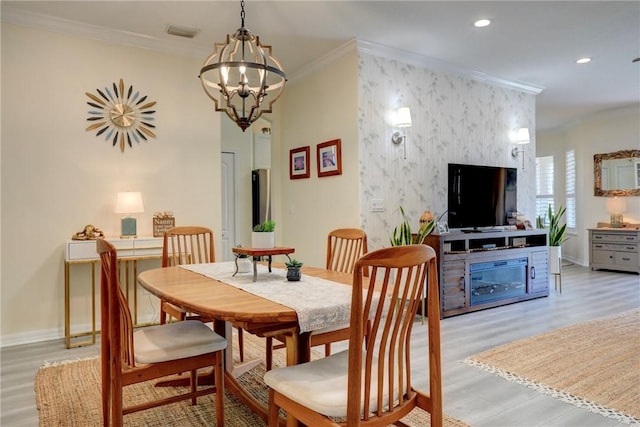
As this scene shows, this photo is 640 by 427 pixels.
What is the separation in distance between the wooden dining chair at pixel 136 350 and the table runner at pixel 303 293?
0.32 m

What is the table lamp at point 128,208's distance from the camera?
353 cm

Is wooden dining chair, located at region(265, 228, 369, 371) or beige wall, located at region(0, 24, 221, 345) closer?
wooden dining chair, located at region(265, 228, 369, 371)

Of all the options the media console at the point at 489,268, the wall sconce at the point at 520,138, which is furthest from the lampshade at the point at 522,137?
the media console at the point at 489,268

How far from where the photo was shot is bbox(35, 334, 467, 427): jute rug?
81.7 inches

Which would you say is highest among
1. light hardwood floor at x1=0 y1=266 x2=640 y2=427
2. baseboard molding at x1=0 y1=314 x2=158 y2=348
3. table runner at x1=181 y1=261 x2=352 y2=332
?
table runner at x1=181 y1=261 x2=352 y2=332

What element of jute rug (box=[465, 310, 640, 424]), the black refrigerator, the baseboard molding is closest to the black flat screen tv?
jute rug (box=[465, 310, 640, 424])

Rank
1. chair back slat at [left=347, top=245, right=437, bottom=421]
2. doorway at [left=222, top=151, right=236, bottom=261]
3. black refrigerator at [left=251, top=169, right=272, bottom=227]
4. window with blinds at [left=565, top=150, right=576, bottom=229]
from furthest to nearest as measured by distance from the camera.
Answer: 1. window with blinds at [left=565, top=150, right=576, bottom=229]
2. doorway at [left=222, top=151, right=236, bottom=261]
3. black refrigerator at [left=251, top=169, right=272, bottom=227]
4. chair back slat at [left=347, top=245, right=437, bottom=421]

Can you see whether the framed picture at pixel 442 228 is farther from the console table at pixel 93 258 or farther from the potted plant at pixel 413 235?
the console table at pixel 93 258

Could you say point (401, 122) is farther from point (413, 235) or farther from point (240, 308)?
point (240, 308)

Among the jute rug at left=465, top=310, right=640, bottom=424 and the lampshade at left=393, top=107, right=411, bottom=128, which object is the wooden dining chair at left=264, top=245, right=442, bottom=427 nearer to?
the jute rug at left=465, top=310, right=640, bottom=424

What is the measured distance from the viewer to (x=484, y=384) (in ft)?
8.27

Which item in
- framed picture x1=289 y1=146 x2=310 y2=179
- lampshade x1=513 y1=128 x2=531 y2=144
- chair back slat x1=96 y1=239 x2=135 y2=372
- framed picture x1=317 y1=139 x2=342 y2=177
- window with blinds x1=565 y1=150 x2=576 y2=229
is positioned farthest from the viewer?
window with blinds x1=565 y1=150 x2=576 y2=229

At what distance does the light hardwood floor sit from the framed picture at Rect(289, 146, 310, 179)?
Result: 2126 millimetres

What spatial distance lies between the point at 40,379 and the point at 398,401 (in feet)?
7.91
